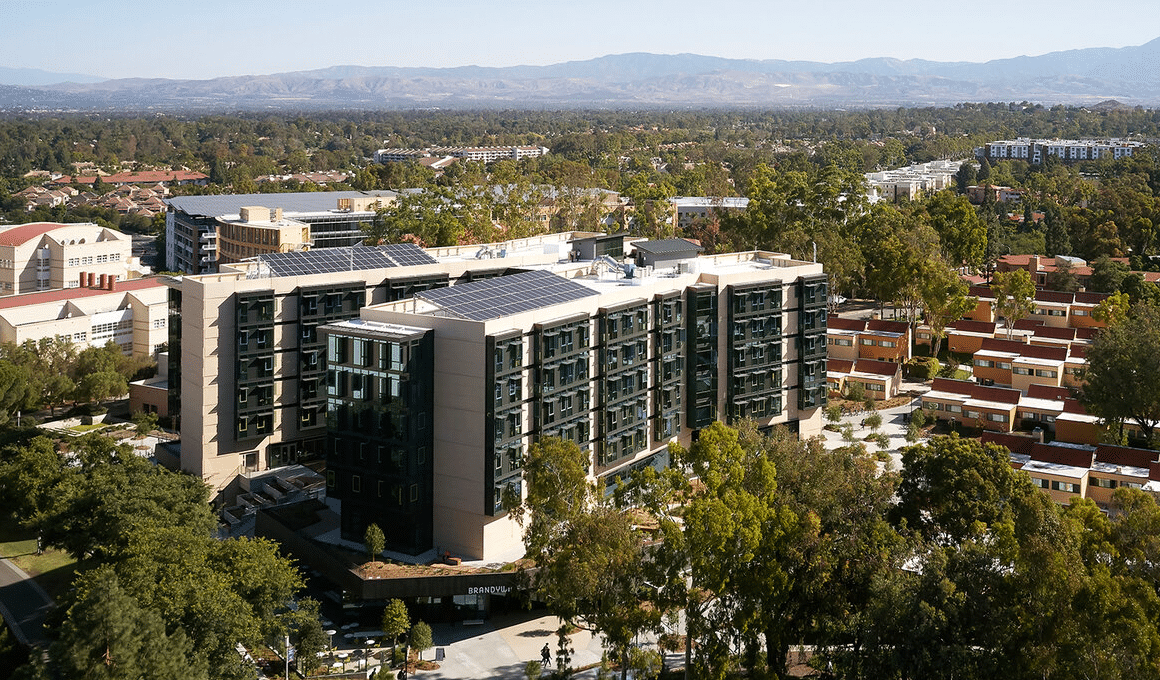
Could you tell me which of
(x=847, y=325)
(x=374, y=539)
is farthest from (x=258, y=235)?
(x=374, y=539)

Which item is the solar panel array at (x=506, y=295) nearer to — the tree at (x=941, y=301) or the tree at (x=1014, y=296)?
the tree at (x=941, y=301)

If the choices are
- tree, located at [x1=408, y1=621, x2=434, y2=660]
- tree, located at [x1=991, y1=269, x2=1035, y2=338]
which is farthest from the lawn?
tree, located at [x1=991, y1=269, x2=1035, y2=338]

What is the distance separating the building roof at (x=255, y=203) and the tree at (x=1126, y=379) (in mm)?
56377

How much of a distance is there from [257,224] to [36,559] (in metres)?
41.8

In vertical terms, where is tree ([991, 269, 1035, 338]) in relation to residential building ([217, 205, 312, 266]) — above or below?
below

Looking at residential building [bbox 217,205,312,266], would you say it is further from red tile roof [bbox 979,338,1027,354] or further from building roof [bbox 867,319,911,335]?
red tile roof [bbox 979,338,1027,354]

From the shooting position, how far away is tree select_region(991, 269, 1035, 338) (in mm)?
Result: 58125

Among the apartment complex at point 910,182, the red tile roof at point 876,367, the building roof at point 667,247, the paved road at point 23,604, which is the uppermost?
the apartment complex at point 910,182

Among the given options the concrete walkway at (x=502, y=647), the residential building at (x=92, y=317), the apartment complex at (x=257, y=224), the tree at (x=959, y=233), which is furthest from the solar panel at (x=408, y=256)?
the tree at (x=959, y=233)

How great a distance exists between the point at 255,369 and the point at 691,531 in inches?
745

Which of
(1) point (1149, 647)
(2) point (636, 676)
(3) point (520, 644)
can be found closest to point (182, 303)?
(3) point (520, 644)

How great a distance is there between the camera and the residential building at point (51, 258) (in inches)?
2694

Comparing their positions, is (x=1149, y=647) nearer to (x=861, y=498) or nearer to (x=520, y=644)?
(x=861, y=498)

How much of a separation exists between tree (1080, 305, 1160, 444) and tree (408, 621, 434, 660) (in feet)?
91.3
